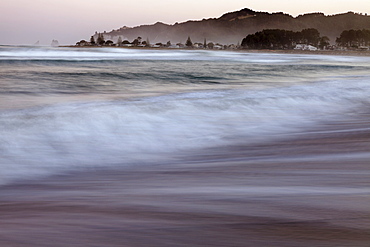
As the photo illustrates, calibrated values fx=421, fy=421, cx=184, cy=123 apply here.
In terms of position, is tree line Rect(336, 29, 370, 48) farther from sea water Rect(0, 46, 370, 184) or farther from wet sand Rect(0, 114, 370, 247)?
wet sand Rect(0, 114, 370, 247)

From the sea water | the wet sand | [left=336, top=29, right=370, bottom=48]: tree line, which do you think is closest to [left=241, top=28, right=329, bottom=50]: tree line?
[left=336, top=29, right=370, bottom=48]: tree line

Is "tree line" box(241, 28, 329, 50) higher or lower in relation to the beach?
higher

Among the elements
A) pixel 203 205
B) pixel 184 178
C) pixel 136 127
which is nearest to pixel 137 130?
pixel 136 127

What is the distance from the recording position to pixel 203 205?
2748 mm

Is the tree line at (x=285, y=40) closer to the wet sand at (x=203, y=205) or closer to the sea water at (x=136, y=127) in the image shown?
the sea water at (x=136, y=127)

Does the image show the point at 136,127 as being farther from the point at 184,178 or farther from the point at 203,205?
the point at 203,205

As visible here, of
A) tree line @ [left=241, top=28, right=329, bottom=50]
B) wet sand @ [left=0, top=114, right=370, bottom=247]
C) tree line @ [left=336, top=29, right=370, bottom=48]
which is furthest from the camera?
tree line @ [left=241, top=28, right=329, bottom=50]

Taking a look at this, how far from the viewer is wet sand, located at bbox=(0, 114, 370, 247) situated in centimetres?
219

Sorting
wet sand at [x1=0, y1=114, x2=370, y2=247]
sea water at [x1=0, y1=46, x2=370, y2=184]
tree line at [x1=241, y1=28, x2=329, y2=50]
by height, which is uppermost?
tree line at [x1=241, y1=28, x2=329, y2=50]

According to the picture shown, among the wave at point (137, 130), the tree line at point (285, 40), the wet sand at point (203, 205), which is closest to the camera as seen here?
the wet sand at point (203, 205)

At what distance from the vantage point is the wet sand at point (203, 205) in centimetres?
219

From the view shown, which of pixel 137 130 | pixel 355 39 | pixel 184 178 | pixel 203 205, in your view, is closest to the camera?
pixel 203 205

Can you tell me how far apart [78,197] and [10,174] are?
129 cm

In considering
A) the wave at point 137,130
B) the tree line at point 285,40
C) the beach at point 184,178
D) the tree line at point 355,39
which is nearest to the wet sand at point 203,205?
the beach at point 184,178
